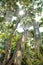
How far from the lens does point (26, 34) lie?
10.4 meters

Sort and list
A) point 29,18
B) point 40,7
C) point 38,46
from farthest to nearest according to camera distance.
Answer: point 29,18, point 40,7, point 38,46

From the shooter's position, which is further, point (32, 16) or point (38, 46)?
point (32, 16)

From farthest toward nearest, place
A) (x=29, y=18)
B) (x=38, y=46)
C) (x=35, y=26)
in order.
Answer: (x=29, y=18)
(x=35, y=26)
(x=38, y=46)

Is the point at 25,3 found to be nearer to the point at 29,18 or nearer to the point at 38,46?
the point at 29,18

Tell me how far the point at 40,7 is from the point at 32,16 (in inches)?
31.0

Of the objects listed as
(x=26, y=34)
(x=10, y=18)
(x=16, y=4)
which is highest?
(x=16, y=4)

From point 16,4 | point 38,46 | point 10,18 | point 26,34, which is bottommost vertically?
point 38,46

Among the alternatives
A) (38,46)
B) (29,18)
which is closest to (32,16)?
(29,18)

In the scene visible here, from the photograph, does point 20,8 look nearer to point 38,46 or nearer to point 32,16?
point 32,16

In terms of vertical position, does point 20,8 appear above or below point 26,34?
above

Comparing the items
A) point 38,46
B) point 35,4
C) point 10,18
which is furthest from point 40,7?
point 38,46

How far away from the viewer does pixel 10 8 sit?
36.9ft

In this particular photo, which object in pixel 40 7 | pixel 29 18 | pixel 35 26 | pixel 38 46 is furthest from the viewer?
pixel 29 18

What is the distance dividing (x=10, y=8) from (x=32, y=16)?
1.44 meters
